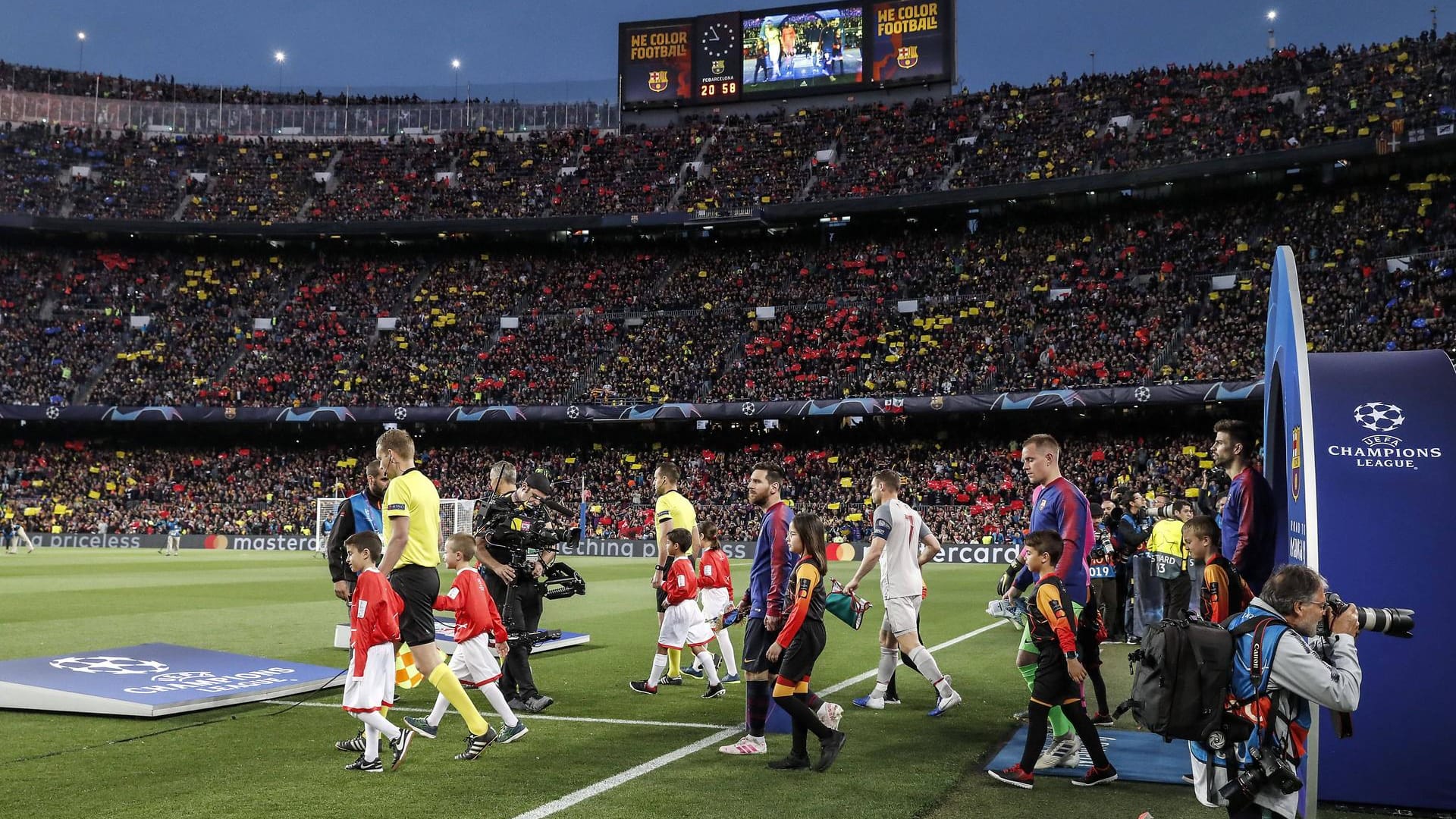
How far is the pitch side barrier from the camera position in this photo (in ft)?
133

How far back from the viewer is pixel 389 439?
8.31 m

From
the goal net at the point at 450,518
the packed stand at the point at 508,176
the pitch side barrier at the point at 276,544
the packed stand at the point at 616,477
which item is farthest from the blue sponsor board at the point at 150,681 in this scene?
the packed stand at the point at 508,176

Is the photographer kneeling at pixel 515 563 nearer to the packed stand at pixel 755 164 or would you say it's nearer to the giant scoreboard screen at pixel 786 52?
the packed stand at pixel 755 164

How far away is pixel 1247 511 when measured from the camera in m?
7.44

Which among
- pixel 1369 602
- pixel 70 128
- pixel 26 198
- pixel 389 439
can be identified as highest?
pixel 70 128

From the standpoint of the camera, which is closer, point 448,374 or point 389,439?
point 389,439

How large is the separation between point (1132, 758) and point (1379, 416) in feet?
10.3

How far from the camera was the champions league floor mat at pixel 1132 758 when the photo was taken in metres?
7.71

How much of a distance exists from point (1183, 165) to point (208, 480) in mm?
46836

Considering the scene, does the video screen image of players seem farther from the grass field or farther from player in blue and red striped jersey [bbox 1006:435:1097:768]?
player in blue and red striped jersey [bbox 1006:435:1097:768]

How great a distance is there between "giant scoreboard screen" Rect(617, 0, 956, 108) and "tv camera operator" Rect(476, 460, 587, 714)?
5255cm

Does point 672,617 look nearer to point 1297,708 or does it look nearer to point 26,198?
point 1297,708

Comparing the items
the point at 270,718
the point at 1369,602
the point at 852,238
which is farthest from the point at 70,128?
the point at 1369,602

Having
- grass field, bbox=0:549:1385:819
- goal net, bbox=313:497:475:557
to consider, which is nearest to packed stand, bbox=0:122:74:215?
goal net, bbox=313:497:475:557
